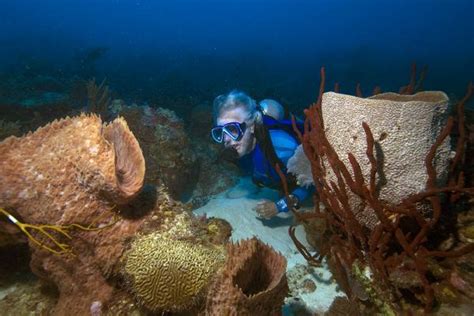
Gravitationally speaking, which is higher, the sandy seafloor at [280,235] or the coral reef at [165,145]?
the coral reef at [165,145]

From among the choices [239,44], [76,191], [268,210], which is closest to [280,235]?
[268,210]

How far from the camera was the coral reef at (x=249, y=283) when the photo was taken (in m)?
2.21

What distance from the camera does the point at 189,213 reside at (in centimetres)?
312

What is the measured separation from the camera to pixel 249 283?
247 centimetres

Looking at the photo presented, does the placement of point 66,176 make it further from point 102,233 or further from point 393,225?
point 393,225

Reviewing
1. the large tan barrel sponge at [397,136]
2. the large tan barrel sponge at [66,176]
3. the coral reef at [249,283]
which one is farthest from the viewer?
the large tan barrel sponge at [66,176]

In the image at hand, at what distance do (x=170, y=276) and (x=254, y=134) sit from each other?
10.7 feet

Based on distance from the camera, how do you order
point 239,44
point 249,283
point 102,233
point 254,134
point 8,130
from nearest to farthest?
point 249,283 → point 102,233 → point 254,134 → point 8,130 → point 239,44

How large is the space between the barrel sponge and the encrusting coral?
1.30ft

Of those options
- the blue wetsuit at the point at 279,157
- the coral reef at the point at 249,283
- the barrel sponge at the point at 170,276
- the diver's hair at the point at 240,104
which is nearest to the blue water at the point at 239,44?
the diver's hair at the point at 240,104

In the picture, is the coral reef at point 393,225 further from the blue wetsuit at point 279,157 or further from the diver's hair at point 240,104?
the diver's hair at point 240,104

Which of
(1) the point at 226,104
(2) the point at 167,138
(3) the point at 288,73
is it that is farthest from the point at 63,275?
(3) the point at 288,73

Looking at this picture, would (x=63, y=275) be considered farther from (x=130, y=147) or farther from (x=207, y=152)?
(x=207, y=152)

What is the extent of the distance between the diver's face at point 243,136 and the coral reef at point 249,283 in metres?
3.15
